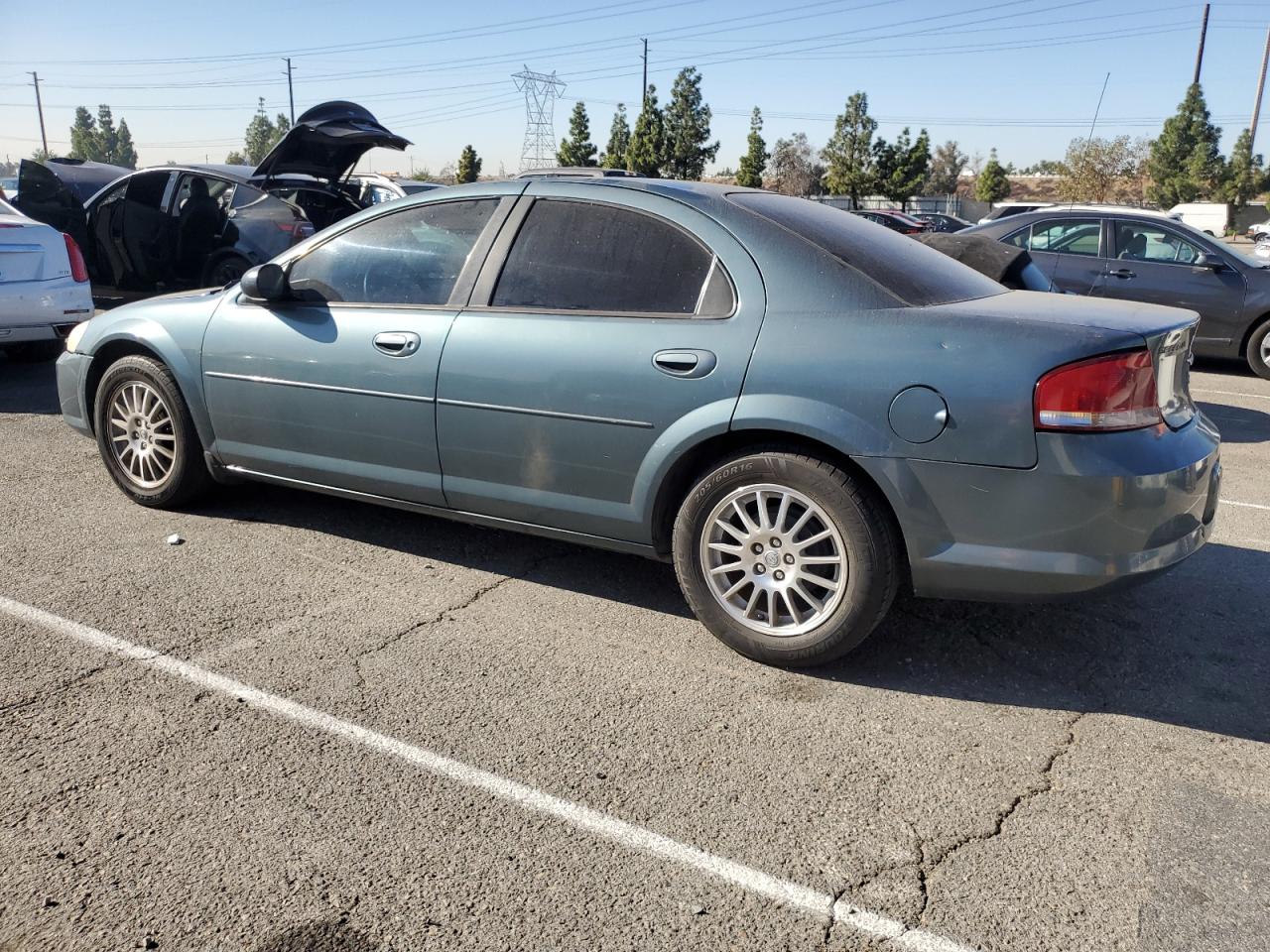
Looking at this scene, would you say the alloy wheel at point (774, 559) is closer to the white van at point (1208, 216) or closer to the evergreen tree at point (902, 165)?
the white van at point (1208, 216)

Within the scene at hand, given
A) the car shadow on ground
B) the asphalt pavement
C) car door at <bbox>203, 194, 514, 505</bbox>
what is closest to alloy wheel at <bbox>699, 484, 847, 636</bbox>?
the asphalt pavement

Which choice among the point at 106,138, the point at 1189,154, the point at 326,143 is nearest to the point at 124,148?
the point at 106,138

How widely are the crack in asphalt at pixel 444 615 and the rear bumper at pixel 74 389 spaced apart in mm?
2574

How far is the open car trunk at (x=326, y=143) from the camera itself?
9836 millimetres

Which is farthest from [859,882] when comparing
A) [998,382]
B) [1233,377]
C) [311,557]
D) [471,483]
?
[1233,377]

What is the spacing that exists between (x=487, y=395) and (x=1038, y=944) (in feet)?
8.48

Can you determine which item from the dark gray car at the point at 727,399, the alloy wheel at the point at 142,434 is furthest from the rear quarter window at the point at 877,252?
the alloy wheel at the point at 142,434

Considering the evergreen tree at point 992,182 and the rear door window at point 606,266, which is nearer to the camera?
the rear door window at point 606,266

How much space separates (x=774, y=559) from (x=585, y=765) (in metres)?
0.99

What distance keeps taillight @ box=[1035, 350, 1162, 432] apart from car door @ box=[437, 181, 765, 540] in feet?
3.13

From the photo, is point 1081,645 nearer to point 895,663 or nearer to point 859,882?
point 895,663

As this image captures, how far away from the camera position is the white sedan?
792 cm

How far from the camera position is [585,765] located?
9.68 feet

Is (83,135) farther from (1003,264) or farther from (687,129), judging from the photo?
(1003,264)
